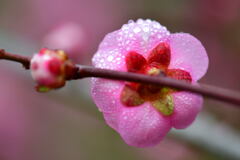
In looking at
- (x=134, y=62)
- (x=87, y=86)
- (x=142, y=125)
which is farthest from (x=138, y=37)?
(x=87, y=86)

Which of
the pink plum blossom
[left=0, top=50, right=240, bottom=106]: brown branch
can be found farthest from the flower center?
[left=0, top=50, right=240, bottom=106]: brown branch

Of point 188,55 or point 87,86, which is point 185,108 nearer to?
point 188,55

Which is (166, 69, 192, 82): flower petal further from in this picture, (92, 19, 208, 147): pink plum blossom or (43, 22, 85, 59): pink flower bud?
(43, 22, 85, 59): pink flower bud

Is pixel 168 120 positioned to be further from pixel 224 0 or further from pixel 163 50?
pixel 224 0

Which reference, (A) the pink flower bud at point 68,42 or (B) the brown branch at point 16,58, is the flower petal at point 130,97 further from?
(A) the pink flower bud at point 68,42

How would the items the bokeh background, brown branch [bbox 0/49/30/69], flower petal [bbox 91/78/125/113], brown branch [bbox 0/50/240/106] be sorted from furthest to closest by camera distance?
1. the bokeh background
2. flower petal [bbox 91/78/125/113]
3. brown branch [bbox 0/49/30/69]
4. brown branch [bbox 0/50/240/106]

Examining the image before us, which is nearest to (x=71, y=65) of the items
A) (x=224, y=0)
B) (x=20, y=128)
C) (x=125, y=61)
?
(x=125, y=61)
